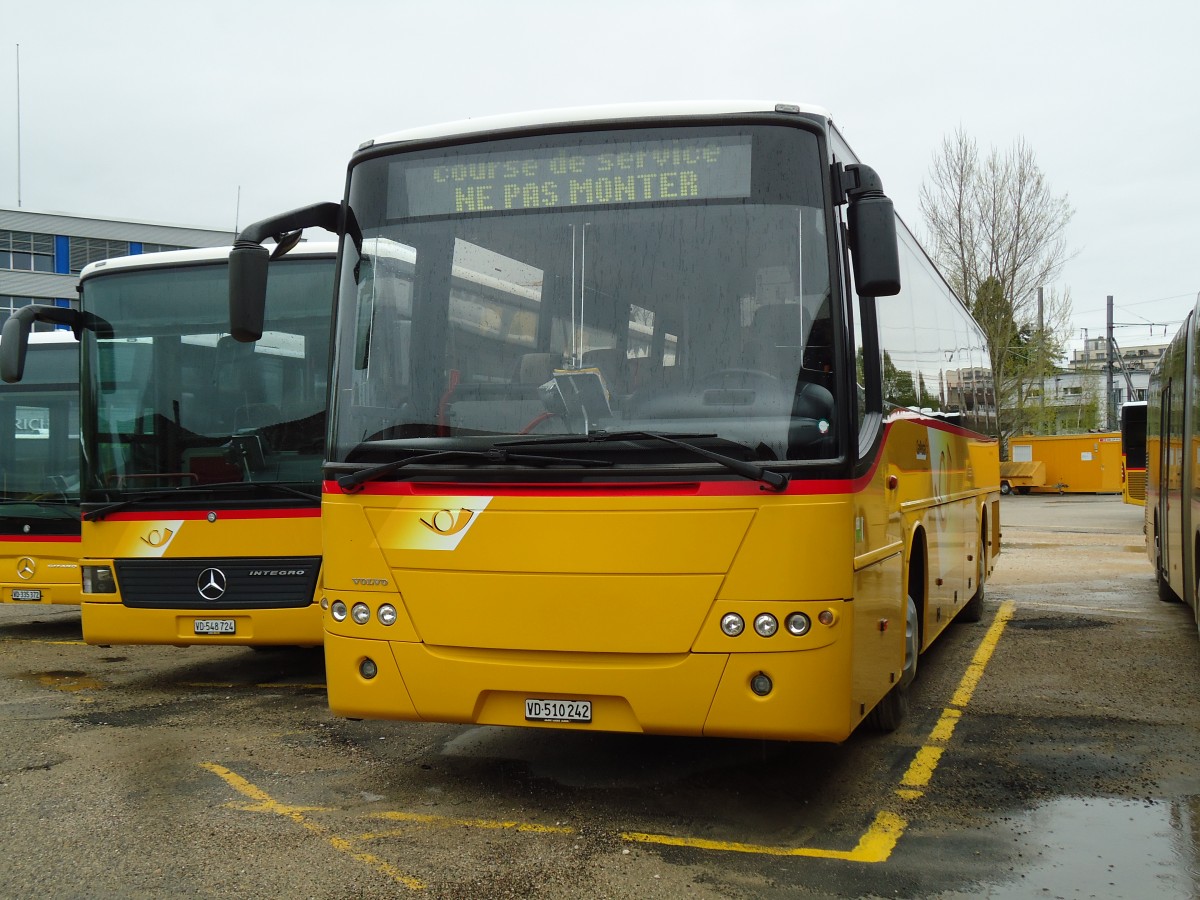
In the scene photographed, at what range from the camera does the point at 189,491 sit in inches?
325

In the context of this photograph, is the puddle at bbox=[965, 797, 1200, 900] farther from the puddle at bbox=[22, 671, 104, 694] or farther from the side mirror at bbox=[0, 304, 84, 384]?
the side mirror at bbox=[0, 304, 84, 384]

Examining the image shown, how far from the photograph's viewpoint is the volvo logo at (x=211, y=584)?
26.8 feet

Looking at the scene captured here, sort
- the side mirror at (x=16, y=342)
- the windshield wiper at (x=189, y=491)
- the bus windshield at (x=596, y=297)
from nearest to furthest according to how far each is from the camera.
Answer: the bus windshield at (x=596, y=297), the windshield wiper at (x=189, y=491), the side mirror at (x=16, y=342)

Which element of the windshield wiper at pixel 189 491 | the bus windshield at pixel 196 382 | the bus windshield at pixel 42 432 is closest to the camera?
the windshield wiper at pixel 189 491

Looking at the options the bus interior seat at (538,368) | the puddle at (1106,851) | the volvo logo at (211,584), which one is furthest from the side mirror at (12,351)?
the puddle at (1106,851)

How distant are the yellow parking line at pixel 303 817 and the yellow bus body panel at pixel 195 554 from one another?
68.9 inches

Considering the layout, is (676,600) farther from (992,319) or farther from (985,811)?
(992,319)

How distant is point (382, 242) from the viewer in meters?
5.68

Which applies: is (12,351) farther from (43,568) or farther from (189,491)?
(43,568)

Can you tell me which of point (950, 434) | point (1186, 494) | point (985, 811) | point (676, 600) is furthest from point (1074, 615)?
point (676, 600)

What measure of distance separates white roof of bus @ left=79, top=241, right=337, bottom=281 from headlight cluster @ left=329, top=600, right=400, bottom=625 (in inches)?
143

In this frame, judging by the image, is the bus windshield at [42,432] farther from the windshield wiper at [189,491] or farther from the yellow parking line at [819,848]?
the yellow parking line at [819,848]

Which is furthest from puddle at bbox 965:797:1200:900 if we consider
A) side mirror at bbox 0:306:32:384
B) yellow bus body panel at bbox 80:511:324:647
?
side mirror at bbox 0:306:32:384

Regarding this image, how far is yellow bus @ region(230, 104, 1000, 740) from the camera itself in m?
4.99
